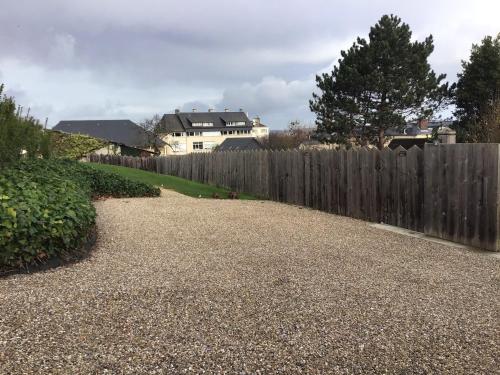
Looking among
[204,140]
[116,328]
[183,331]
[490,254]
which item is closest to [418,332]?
[183,331]

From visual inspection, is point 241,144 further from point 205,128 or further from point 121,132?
point 205,128

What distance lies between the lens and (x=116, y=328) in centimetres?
392

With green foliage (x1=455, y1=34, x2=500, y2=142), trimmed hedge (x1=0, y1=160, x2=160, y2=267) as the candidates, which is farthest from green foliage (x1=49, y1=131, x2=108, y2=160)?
trimmed hedge (x1=0, y1=160, x2=160, y2=267)

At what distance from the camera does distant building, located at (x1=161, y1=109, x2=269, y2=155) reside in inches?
3376

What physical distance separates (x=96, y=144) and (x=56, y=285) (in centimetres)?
3877

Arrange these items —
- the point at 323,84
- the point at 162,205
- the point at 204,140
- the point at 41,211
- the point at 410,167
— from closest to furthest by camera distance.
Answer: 1. the point at 41,211
2. the point at 410,167
3. the point at 162,205
4. the point at 323,84
5. the point at 204,140

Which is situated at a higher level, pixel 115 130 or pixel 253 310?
pixel 115 130

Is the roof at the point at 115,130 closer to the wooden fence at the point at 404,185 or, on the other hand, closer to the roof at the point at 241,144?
the roof at the point at 241,144

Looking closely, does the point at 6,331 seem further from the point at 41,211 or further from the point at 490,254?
the point at 490,254

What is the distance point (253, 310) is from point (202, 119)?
84.6 metres

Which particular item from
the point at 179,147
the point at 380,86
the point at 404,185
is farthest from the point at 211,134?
the point at 404,185

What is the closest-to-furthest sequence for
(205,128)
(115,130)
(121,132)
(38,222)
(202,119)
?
(38,222) < (121,132) < (115,130) < (205,128) < (202,119)

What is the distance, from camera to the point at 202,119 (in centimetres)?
8744

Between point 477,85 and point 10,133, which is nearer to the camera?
point 10,133
